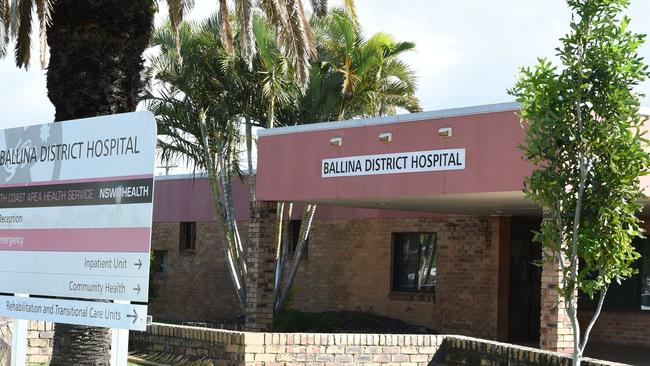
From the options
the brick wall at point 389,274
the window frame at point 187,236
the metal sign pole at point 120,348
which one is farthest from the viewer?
the window frame at point 187,236

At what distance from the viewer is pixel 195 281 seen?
1155 inches

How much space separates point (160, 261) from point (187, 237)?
1.19 metres

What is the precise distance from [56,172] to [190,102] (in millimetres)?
15736

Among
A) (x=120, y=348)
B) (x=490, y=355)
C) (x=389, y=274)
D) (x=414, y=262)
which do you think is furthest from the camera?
(x=389, y=274)

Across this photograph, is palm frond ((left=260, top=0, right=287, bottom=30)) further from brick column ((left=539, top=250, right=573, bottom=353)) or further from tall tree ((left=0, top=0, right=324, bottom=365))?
brick column ((left=539, top=250, right=573, bottom=353))

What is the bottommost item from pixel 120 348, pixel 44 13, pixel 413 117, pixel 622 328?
pixel 622 328

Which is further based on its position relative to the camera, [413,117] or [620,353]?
[620,353]

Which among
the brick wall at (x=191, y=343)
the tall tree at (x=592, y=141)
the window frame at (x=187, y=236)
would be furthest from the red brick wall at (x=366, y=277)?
the tall tree at (x=592, y=141)

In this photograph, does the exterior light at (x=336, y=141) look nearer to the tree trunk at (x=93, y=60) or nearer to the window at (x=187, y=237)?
the tree trunk at (x=93, y=60)

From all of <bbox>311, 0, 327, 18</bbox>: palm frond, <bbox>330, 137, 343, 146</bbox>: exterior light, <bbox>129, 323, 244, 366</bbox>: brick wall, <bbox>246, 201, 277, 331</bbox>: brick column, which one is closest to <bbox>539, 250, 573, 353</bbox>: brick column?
<bbox>330, 137, 343, 146</bbox>: exterior light

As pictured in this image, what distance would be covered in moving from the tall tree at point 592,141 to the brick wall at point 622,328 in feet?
40.2

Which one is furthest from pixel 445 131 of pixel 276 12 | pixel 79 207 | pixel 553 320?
pixel 79 207

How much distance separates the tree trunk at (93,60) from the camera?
974cm

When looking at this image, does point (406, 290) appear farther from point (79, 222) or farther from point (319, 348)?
point (79, 222)
